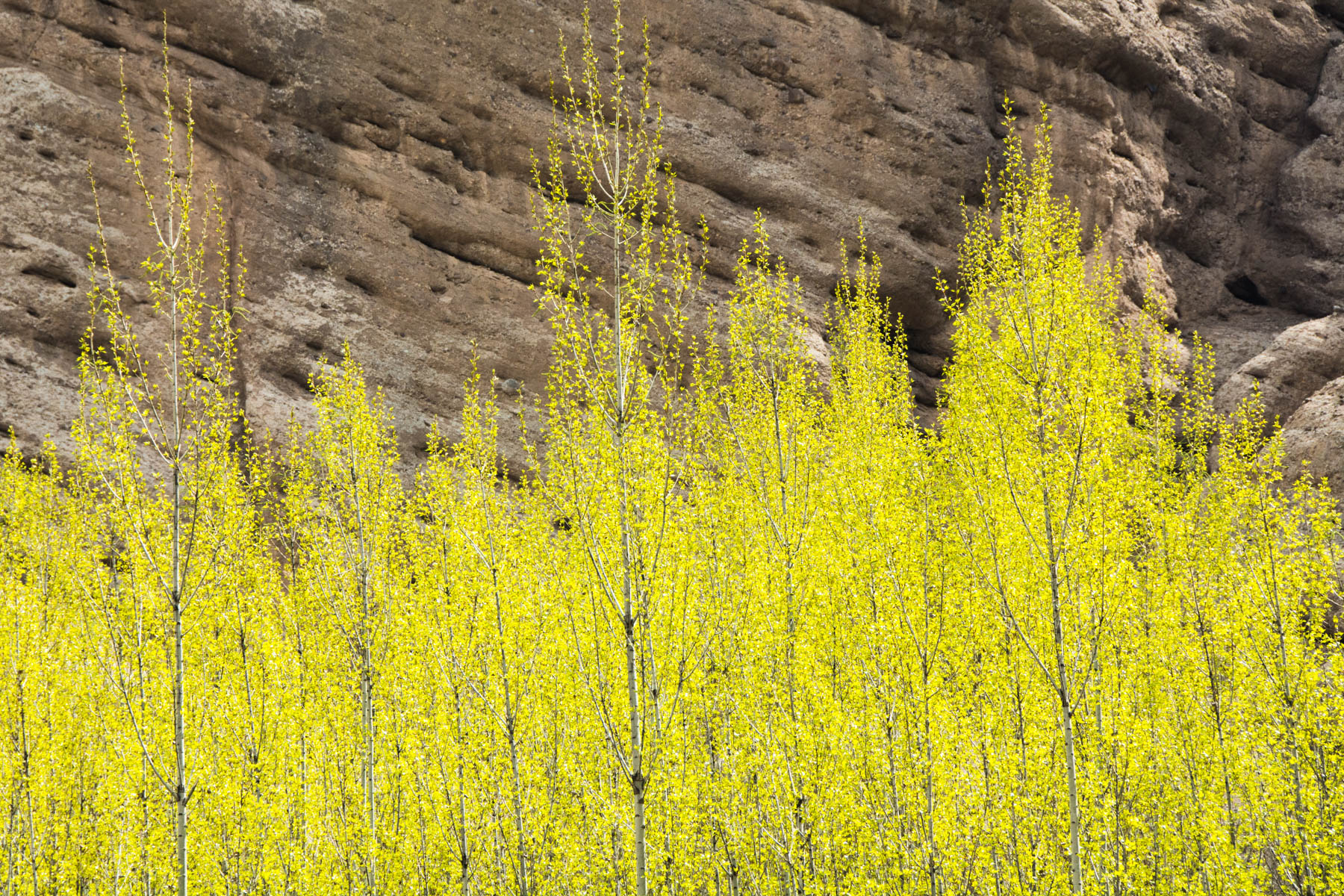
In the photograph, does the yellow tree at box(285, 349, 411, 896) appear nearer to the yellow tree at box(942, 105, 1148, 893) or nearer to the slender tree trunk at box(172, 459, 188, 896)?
the slender tree trunk at box(172, 459, 188, 896)

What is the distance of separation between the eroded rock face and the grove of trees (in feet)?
53.0

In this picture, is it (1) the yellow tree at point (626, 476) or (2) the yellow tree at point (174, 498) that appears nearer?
(1) the yellow tree at point (626, 476)

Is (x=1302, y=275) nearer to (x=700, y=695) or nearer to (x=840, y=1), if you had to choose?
(x=840, y=1)

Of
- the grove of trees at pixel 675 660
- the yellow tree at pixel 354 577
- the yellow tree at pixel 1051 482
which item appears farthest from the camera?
the yellow tree at pixel 354 577

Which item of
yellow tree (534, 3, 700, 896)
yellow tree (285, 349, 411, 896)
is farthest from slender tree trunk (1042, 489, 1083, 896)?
yellow tree (285, 349, 411, 896)

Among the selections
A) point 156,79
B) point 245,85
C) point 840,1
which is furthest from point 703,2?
point 156,79

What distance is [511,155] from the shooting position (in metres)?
37.0

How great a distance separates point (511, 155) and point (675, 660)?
95.1ft

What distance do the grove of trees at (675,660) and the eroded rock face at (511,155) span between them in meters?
→ 16.2

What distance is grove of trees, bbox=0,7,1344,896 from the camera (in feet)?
38.0

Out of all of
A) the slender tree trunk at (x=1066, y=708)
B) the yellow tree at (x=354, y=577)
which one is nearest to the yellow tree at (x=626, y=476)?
the slender tree trunk at (x=1066, y=708)

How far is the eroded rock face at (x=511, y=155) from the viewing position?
1312 inches

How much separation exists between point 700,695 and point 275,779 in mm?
7177

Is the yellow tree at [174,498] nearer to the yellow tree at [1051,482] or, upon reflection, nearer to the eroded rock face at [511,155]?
the yellow tree at [1051,482]
